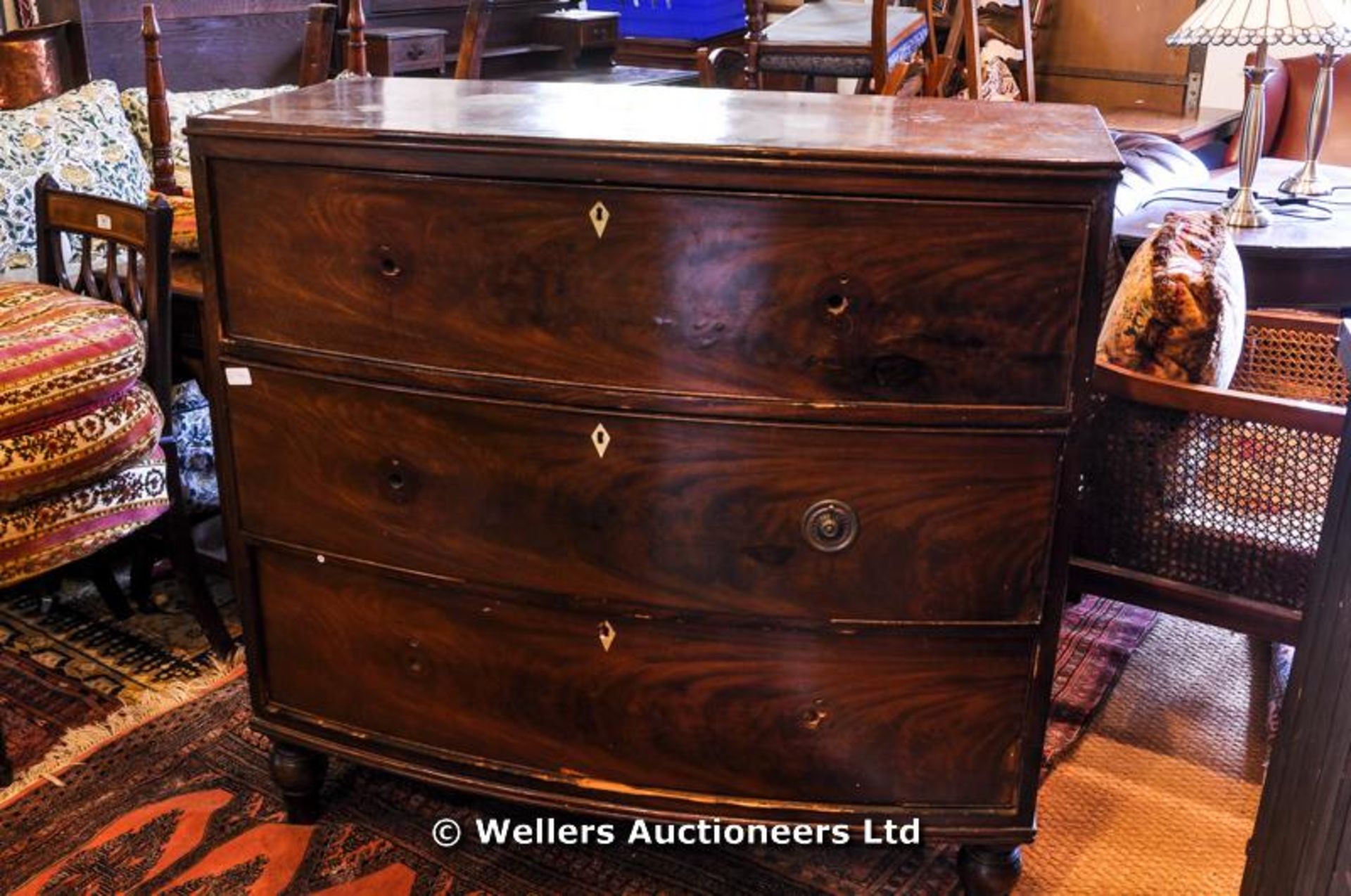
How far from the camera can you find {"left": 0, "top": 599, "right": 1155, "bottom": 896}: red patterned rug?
1991 mm

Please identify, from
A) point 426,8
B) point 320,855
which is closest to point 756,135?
point 320,855

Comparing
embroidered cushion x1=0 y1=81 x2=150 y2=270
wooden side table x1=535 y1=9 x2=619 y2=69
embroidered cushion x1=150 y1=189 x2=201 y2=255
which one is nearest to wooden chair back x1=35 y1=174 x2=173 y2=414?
embroidered cushion x1=150 y1=189 x2=201 y2=255

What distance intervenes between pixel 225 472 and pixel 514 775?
0.58 meters

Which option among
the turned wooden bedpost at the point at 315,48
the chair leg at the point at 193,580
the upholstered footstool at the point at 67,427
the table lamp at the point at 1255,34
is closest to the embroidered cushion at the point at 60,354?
the upholstered footstool at the point at 67,427

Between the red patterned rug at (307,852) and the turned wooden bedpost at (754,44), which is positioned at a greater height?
the turned wooden bedpost at (754,44)

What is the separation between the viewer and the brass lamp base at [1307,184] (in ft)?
12.2

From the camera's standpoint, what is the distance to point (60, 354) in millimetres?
2182

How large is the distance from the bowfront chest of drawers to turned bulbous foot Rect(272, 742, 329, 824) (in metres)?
0.15

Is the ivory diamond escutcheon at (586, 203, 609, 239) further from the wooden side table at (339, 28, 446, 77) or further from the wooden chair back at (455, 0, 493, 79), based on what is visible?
the wooden side table at (339, 28, 446, 77)

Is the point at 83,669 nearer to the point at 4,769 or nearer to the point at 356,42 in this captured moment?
the point at 4,769

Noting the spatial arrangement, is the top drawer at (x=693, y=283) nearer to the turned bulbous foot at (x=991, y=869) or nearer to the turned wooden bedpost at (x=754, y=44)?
the turned bulbous foot at (x=991, y=869)

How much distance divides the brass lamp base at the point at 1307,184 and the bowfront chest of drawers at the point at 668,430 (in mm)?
2286

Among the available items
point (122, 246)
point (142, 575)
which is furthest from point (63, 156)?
point (142, 575)

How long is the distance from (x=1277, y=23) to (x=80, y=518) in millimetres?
2845
